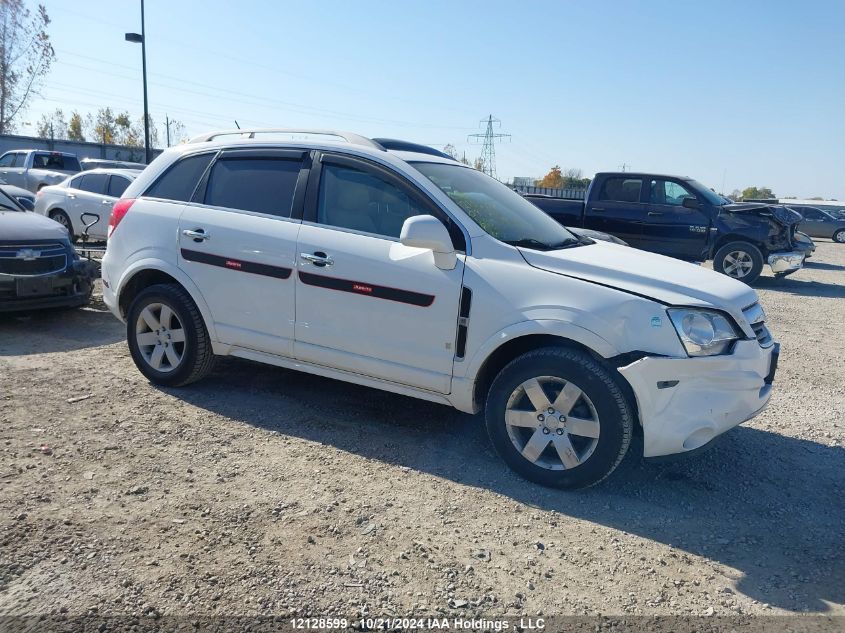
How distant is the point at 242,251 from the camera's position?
4.50 meters

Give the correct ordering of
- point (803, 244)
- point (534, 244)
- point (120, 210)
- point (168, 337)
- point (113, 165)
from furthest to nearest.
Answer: point (113, 165), point (803, 244), point (120, 210), point (168, 337), point (534, 244)

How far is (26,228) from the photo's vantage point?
22.7 feet

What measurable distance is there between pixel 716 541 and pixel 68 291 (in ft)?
21.9

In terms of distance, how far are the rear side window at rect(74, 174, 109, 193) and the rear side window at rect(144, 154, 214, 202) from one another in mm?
8659

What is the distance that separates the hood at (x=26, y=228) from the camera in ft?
22.0

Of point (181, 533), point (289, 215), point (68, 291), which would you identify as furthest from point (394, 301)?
point (68, 291)

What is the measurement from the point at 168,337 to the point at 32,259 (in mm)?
2881

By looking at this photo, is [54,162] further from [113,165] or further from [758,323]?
[758,323]

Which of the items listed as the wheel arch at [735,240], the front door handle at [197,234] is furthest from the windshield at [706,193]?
the front door handle at [197,234]

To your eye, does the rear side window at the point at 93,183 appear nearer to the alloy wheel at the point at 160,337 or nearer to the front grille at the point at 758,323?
the alloy wheel at the point at 160,337

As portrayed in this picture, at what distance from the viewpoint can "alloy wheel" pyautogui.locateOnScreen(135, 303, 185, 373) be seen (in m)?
4.91

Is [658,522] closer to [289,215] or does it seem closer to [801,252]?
[289,215]

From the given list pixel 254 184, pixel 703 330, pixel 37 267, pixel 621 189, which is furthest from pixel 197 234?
pixel 621 189

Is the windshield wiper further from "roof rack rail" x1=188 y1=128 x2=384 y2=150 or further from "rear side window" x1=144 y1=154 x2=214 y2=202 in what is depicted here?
"rear side window" x1=144 y1=154 x2=214 y2=202
